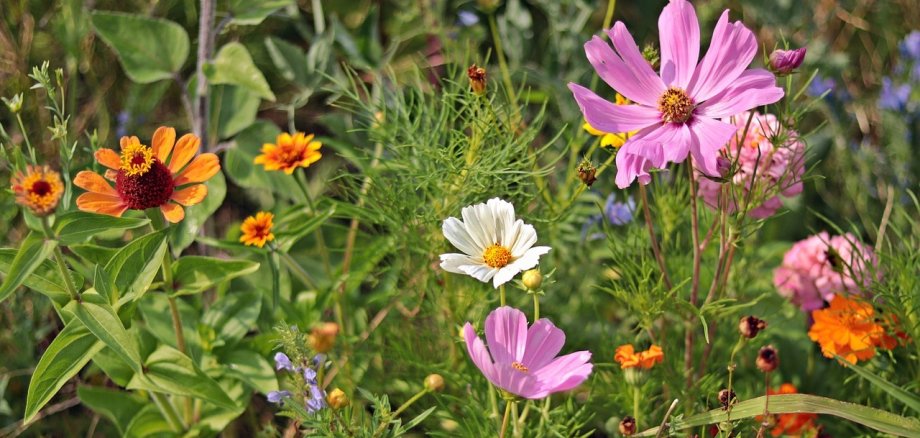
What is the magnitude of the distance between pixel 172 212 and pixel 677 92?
1.72ft

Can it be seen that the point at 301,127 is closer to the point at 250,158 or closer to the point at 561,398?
the point at 250,158

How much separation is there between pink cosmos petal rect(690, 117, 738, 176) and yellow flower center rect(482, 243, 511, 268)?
21cm

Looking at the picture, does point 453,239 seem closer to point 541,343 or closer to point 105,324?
point 541,343

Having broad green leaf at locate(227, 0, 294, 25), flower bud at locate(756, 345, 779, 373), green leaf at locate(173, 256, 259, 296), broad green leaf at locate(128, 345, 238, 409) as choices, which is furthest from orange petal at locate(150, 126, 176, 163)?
flower bud at locate(756, 345, 779, 373)

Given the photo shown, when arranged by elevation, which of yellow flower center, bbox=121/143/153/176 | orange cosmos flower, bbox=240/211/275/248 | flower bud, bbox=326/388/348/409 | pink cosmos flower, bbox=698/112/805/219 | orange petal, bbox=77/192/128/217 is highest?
pink cosmos flower, bbox=698/112/805/219

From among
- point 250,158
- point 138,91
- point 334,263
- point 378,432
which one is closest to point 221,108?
point 250,158

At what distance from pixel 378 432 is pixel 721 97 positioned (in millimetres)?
475

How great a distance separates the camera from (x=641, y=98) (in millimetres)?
943

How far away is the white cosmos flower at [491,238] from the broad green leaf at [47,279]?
1.27 feet

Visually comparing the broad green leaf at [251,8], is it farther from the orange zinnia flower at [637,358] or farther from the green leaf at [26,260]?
the orange zinnia flower at [637,358]

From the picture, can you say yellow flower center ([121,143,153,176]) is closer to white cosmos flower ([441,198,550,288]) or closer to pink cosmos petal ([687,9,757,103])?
white cosmos flower ([441,198,550,288])

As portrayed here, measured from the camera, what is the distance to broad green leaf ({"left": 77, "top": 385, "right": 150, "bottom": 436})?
3.75 ft

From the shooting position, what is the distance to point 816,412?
0.90 meters

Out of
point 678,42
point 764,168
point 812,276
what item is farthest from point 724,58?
point 812,276
